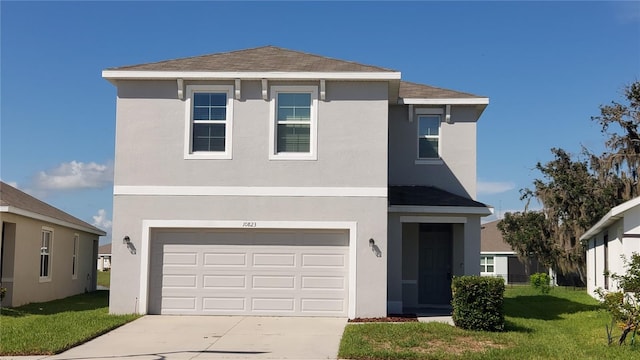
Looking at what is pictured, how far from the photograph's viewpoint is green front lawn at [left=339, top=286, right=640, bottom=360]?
11891 millimetres

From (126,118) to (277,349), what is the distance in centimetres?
748

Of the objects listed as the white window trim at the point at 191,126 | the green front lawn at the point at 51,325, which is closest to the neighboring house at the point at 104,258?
the green front lawn at the point at 51,325

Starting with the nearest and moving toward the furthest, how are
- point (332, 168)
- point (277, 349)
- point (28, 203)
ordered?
point (277, 349), point (332, 168), point (28, 203)

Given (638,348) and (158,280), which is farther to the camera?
(158,280)

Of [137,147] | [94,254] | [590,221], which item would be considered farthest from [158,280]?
[590,221]

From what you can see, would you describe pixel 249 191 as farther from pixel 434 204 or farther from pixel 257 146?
pixel 434 204

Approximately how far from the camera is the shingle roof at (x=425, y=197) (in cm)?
1834

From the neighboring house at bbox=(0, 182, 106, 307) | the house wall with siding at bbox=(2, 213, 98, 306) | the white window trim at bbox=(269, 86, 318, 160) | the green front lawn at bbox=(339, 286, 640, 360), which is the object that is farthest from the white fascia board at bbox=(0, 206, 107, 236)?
the green front lawn at bbox=(339, 286, 640, 360)

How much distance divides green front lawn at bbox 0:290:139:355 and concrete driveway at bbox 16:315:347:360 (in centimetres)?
31

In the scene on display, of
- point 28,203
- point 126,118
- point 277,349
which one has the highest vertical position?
point 126,118

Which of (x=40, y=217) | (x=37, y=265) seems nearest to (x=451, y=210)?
(x=40, y=217)

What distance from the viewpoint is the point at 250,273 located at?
16.7 metres

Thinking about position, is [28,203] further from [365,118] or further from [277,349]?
[277,349]

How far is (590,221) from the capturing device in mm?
36438
